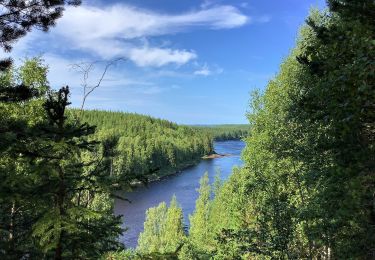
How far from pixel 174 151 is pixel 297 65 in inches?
5298

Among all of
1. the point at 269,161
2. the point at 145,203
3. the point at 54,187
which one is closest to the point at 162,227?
the point at 145,203

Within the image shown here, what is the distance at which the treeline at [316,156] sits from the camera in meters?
7.19

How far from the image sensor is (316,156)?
1438cm

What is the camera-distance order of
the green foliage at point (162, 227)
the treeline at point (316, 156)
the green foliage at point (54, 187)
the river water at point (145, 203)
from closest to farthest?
the green foliage at point (54, 187), the treeline at point (316, 156), the green foliage at point (162, 227), the river water at point (145, 203)

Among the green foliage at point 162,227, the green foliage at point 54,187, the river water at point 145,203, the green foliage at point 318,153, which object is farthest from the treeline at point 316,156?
the river water at point 145,203

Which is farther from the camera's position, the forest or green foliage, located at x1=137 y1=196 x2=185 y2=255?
green foliage, located at x1=137 y1=196 x2=185 y2=255

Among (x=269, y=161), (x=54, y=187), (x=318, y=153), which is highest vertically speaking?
(x=318, y=153)

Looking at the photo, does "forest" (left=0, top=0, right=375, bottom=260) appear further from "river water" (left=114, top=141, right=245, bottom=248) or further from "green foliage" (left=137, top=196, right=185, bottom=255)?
"river water" (left=114, top=141, right=245, bottom=248)

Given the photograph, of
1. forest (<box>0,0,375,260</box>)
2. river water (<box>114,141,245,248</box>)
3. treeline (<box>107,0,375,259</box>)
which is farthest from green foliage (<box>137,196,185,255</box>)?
forest (<box>0,0,375,260</box>)

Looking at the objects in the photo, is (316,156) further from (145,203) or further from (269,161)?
(145,203)

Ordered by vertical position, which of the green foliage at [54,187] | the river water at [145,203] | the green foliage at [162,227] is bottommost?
A: the river water at [145,203]

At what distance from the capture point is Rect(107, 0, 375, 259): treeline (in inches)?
283

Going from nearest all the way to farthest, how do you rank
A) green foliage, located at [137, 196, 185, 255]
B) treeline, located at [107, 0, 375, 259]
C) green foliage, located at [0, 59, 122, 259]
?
green foliage, located at [0, 59, 122, 259] → treeline, located at [107, 0, 375, 259] → green foliage, located at [137, 196, 185, 255]

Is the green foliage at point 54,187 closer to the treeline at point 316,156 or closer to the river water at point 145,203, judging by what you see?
the treeline at point 316,156
